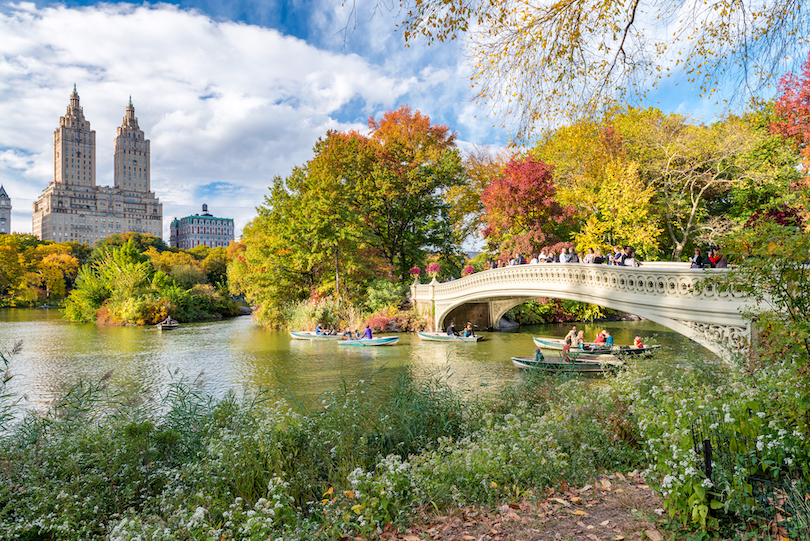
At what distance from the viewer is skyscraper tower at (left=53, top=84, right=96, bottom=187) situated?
122m

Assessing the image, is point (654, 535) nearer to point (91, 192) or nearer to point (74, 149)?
point (91, 192)

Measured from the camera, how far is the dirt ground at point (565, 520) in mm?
3107

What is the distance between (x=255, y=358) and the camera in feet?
55.3

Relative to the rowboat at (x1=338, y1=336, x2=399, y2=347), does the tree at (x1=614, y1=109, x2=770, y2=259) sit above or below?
above

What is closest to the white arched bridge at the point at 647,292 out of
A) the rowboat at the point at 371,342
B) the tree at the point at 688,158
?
the rowboat at the point at 371,342

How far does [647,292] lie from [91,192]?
144 m

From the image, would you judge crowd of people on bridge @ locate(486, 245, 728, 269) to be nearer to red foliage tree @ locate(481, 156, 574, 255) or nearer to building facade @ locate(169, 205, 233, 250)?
red foliage tree @ locate(481, 156, 574, 255)

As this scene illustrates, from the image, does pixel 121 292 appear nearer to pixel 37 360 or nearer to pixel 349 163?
pixel 37 360

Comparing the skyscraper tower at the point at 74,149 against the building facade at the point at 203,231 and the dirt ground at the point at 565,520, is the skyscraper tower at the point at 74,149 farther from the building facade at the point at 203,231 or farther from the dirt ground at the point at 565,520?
the dirt ground at the point at 565,520

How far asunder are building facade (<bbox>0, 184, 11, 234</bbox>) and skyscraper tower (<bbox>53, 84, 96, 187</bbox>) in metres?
28.2

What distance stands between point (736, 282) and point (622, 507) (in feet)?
6.41

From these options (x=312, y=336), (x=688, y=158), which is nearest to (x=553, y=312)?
(x=688, y=158)

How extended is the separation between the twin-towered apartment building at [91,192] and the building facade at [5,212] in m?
23.3

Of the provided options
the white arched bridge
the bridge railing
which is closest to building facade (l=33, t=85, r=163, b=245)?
the bridge railing
